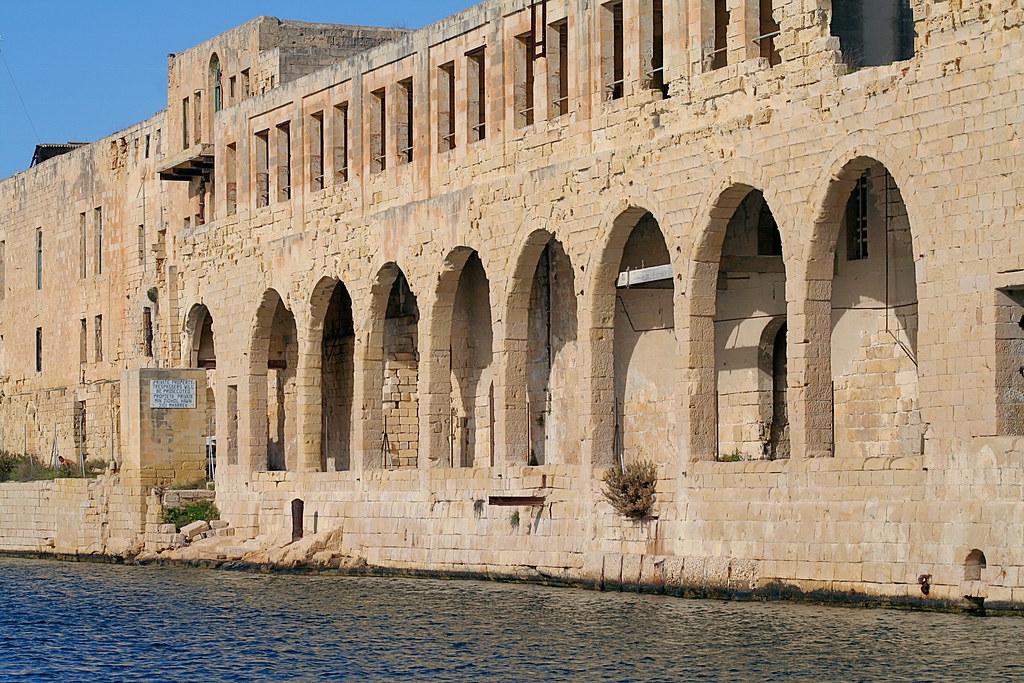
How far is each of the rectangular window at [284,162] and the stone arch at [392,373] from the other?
2.76 m

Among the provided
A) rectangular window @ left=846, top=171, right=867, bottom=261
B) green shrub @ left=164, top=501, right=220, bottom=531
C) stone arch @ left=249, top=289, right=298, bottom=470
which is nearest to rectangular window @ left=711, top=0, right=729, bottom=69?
rectangular window @ left=846, top=171, right=867, bottom=261

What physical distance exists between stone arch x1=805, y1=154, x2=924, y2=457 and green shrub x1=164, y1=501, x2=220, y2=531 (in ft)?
47.2

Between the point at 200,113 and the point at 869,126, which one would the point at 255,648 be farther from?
the point at 200,113

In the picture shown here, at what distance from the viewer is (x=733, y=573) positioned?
23172 millimetres

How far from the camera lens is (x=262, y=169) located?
119ft

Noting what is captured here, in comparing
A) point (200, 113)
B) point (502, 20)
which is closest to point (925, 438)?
point (502, 20)

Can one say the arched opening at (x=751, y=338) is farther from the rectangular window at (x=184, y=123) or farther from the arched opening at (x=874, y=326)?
the rectangular window at (x=184, y=123)

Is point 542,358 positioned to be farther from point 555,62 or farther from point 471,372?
point 555,62

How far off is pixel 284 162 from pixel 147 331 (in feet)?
28.6

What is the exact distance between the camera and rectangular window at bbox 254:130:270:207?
1421 inches

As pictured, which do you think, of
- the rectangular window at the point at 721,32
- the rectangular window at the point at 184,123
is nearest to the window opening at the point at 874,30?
the rectangular window at the point at 721,32

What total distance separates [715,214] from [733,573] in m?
4.42

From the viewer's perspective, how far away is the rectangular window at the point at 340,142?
109ft

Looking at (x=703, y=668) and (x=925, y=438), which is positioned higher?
(x=925, y=438)
